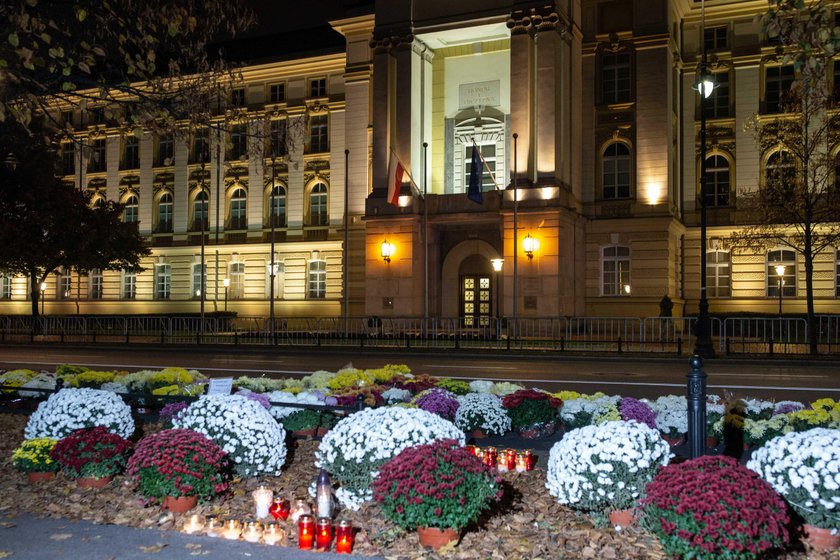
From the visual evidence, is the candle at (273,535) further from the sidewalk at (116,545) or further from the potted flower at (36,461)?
the potted flower at (36,461)

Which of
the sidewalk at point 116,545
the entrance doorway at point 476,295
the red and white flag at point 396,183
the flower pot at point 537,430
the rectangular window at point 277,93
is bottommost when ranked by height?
the sidewalk at point 116,545

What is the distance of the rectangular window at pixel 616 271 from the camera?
133 ft

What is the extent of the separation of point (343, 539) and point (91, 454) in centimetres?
350

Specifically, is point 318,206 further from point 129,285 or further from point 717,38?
point 717,38

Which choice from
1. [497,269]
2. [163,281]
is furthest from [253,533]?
[163,281]

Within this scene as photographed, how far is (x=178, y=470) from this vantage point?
24.9 ft

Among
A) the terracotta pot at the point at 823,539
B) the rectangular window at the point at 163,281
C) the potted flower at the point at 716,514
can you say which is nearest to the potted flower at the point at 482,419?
the potted flower at the point at 716,514

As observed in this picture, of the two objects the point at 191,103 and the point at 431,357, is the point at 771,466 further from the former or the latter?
the point at 431,357

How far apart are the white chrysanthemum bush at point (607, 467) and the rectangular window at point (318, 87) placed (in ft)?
150

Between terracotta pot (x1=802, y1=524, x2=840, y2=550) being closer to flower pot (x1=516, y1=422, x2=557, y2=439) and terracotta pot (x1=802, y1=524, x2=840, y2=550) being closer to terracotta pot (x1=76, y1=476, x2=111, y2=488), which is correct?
flower pot (x1=516, y1=422, x2=557, y2=439)

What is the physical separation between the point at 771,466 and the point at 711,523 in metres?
1.43

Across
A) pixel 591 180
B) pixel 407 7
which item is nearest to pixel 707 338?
pixel 591 180

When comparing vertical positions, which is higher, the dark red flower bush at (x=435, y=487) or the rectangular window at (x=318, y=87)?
the rectangular window at (x=318, y=87)

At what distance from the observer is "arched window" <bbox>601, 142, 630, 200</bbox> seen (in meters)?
41.5
